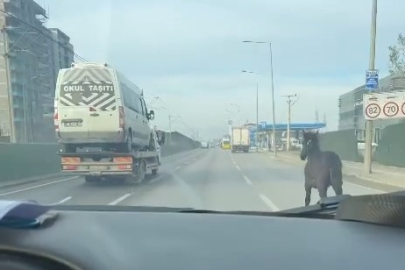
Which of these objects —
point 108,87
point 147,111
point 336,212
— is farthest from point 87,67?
point 336,212

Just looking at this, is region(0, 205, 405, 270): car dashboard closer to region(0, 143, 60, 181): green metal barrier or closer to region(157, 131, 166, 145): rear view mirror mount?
region(0, 143, 60, 181): green metal barrier

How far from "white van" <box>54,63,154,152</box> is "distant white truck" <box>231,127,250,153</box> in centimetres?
5603

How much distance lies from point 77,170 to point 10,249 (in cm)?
1625

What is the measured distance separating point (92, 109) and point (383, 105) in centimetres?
1012

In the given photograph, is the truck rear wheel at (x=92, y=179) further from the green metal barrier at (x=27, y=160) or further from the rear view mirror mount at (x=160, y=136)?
the rear view mirror mount at (x=160, y=136)

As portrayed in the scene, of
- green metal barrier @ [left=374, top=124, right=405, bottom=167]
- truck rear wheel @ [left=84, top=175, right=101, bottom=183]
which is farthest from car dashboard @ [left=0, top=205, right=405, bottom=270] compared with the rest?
green metal barrier @ [left=374, top=124, right=405, bottom=167]

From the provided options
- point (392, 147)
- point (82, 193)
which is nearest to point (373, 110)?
point (392, 147)

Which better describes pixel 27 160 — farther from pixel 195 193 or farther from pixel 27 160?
pixel 195 193

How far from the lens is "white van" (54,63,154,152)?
1744cm

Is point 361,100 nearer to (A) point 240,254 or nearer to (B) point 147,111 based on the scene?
(B) point 147,111

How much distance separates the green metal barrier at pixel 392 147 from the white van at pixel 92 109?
16674mm

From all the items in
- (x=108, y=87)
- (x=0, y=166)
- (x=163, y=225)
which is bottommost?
(x=0, y=166)

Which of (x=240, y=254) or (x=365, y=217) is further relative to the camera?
(x=365, y=217)

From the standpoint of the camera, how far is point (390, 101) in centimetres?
2166
